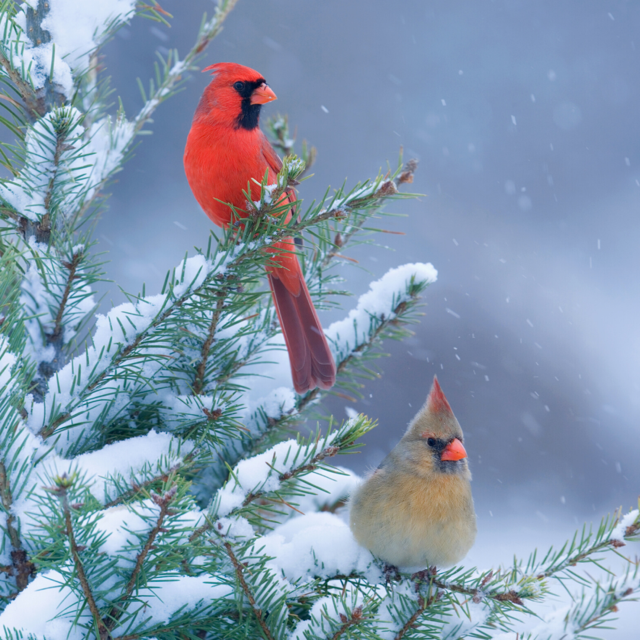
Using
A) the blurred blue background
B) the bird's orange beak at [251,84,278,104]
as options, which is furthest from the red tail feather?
the blurred blue background

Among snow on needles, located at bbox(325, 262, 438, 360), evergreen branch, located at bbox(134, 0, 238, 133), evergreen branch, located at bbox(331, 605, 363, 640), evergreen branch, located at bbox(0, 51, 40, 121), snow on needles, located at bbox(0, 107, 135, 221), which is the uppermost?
evergreen branch, located at bbox(134, 0, 238, 133)

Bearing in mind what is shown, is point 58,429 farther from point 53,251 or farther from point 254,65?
point 254,65

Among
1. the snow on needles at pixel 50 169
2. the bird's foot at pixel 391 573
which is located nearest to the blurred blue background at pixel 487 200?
the bird's foot at pixel 391 573

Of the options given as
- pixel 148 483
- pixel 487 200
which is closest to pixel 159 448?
pixel 148 483

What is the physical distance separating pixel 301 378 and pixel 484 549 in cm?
260

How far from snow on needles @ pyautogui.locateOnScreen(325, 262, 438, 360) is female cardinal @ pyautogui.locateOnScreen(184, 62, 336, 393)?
87 mm

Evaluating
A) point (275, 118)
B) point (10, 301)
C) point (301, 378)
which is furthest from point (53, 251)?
point (275, 118)

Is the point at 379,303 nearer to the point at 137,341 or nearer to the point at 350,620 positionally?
the point at 137,341

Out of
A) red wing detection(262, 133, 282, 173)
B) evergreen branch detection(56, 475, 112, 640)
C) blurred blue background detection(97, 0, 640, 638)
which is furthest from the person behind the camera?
blurred blue background detection(97, 0, 640, 638)

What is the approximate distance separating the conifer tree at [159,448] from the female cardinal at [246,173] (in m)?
0.09

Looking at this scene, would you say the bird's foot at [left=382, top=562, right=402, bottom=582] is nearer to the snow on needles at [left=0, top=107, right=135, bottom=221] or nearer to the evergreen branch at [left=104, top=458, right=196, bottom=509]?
the evergreen branch at [left=104, top=458, right=196, bottom=509]

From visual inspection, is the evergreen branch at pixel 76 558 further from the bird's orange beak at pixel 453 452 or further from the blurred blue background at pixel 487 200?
the blurred blue background at pixel 487 200

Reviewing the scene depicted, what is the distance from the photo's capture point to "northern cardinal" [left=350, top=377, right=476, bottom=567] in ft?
4.13

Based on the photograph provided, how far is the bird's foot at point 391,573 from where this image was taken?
3.97 feet
